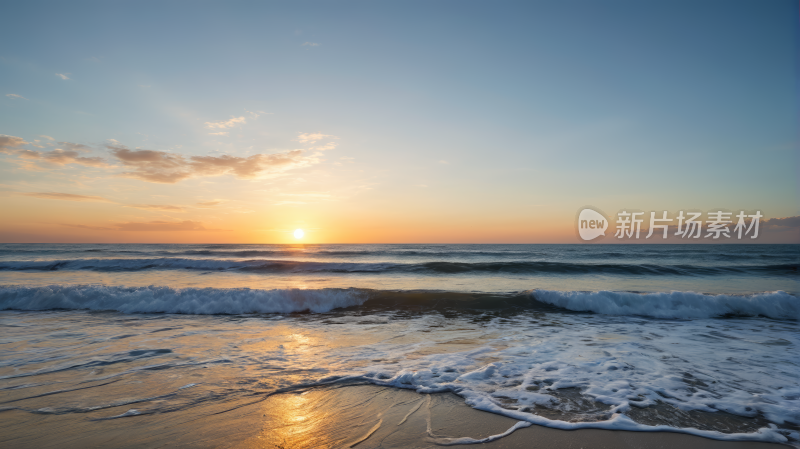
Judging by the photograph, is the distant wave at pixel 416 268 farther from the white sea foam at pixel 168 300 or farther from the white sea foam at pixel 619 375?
the white sea foam at pixel 619 375

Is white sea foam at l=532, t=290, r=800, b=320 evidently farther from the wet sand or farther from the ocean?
the wet sand

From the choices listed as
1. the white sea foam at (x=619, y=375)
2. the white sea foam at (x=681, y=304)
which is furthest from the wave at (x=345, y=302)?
the white sea foam at (x=619, y=375)

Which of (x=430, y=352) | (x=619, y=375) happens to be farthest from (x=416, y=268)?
(x=619, y=375)

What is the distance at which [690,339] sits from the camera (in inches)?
258

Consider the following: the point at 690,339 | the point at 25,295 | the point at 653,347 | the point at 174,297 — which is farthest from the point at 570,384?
the point at 25,295

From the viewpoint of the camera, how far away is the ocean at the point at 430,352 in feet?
A: 11.7

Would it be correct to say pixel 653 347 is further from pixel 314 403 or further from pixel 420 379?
pixel 314 403

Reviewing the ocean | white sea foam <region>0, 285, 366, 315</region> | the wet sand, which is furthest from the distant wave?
the wet sand

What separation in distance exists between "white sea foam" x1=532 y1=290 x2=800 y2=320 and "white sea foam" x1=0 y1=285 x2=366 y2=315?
22.6 feet

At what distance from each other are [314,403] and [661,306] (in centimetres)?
1019

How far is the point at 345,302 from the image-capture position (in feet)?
35.0

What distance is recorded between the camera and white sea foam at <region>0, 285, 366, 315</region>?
958cm

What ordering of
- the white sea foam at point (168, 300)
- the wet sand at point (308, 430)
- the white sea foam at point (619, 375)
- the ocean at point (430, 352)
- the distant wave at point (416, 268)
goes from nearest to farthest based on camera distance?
the wet sand at point (308, 430) → the white sea foam at point (619, 375) → the ocean at point (430, 352) → the white sea foam at point (168, 300) → the distant wave at point (416, 268)

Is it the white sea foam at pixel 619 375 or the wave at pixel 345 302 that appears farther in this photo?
the wave at pixel 345 302
